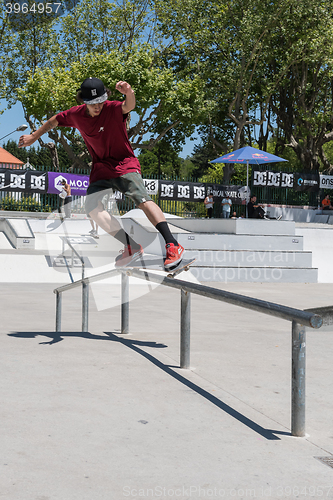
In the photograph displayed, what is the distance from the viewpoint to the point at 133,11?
31.7 m

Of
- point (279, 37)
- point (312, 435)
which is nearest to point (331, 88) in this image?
point (279, 37)

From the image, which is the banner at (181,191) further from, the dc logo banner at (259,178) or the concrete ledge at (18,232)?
the concrete ledge at (18,232)

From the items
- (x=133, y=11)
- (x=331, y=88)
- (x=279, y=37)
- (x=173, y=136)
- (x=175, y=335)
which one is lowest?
(x=175, y=335)

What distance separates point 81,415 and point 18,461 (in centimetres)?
65

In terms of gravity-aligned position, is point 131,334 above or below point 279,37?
below

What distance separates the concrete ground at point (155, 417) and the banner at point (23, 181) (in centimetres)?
1626

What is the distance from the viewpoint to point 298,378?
8.85 ft

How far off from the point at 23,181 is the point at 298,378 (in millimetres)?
19838

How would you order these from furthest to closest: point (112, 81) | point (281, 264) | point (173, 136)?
point (173, 136) → point (112, 81) → point (281, 264)

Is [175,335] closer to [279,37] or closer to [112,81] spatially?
[112,81]

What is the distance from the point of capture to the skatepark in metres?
2.12

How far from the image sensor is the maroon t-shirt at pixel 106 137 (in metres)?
4.25

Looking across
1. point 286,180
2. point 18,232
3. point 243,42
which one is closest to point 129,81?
point 243,42

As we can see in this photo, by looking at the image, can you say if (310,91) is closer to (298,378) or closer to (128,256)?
(128,256)
